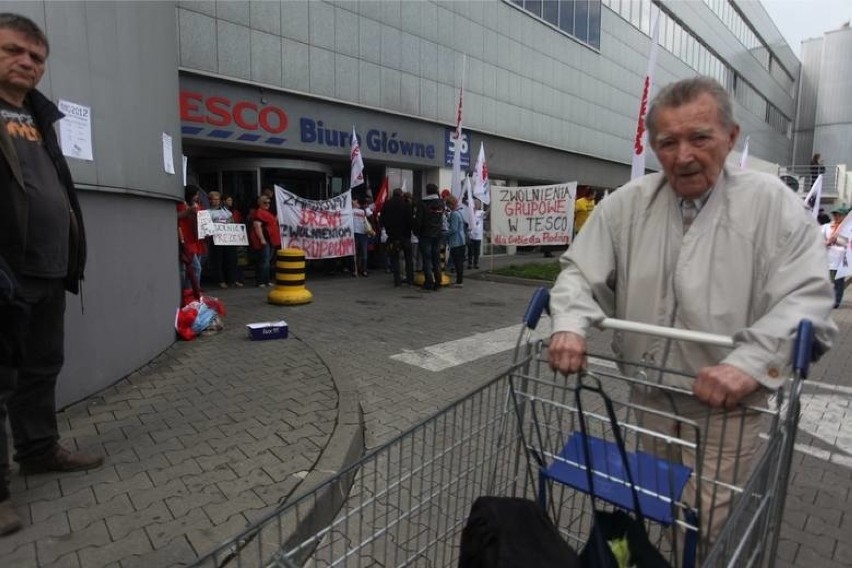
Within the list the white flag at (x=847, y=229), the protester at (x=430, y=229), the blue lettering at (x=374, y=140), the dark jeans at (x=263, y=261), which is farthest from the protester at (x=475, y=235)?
the white flag at (x=847, y=229)

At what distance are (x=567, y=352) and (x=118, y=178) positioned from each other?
438 cm

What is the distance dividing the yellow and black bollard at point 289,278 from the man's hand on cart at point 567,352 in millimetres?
7392

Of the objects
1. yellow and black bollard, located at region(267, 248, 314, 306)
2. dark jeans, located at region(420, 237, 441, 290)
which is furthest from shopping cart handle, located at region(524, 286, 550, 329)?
dark jeans, located at region(420, 237, 441, 290)

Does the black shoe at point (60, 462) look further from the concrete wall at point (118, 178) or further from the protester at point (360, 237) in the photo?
the protester at point (360, 237)

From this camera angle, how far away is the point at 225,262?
1116 centimetres

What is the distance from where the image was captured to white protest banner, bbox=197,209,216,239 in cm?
870

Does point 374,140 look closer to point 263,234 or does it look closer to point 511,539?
point 263,234

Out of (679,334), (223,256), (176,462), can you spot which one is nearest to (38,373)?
(176,462)

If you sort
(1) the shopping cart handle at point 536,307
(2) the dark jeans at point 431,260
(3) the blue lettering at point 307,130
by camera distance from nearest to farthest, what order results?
(1) the shopping cart handle at point 536,307 < (2) the dark jeans at point 431,260 < (3) the blue lettering at point 307,130

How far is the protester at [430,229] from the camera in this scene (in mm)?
10617

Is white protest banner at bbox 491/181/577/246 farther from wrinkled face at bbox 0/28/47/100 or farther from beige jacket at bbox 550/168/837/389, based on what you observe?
wrinkled face at bbox 0/28/47/100

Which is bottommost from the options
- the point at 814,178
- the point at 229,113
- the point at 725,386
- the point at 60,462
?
the point at 60,462

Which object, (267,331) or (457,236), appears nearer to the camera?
(267,331)

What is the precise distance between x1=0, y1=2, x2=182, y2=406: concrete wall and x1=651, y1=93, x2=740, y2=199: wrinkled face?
12.9ft
